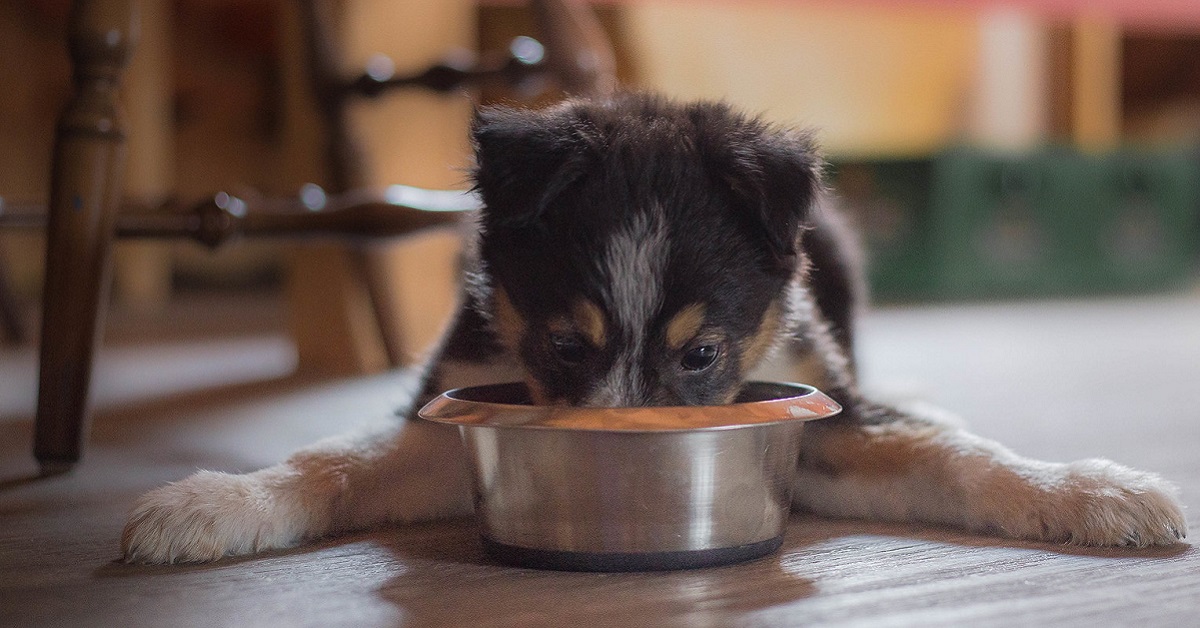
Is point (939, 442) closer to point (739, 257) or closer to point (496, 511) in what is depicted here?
point (739, 257)

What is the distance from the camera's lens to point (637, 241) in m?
1.57

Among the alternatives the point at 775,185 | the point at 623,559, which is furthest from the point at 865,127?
the point at 623,559

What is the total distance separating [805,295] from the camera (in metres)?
2.07

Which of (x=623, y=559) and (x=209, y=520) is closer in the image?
(x=623, y=559)

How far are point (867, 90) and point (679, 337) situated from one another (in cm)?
721

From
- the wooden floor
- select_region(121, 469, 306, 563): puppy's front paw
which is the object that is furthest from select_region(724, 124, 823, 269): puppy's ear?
select_region(121, 469, 306, 563): puppy's front paw

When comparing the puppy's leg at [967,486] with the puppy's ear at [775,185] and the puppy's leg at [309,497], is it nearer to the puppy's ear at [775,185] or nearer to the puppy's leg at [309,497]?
the puppy's ear at [775,185]

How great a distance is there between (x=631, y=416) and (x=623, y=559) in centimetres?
18

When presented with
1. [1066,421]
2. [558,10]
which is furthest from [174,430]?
[1066,421]

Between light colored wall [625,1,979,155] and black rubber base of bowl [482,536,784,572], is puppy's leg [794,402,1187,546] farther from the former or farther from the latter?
light colored wall [625,1,979,155]

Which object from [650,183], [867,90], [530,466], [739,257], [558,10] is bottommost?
[530,466]

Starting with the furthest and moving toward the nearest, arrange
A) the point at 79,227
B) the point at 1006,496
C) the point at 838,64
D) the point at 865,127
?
the point at 865,127 < the point at 838,64 < the point at 79,227 < the point at 1006,496

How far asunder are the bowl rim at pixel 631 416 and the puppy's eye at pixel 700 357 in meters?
0.24

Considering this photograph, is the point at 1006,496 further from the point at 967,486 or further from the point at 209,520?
the point at 209,520
